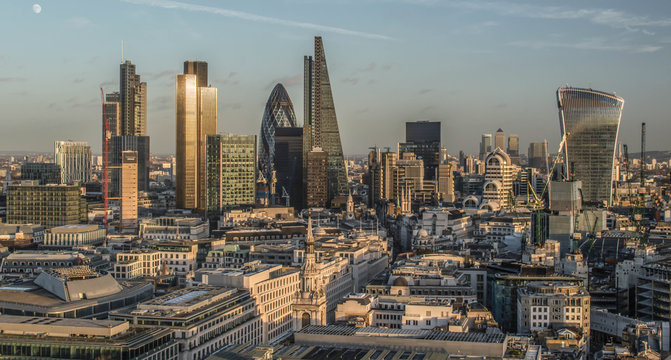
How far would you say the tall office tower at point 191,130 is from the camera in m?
183

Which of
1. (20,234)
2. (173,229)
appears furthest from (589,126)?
(20,234)

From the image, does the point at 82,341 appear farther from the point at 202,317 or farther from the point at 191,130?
the point at 191,130

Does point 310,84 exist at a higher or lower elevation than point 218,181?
higher

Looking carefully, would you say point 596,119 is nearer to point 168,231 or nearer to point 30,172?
point 168,231

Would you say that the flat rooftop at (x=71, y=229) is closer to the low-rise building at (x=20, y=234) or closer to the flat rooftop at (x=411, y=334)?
the low-rise building at (x=20, y=234)

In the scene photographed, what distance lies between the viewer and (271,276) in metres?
72.1

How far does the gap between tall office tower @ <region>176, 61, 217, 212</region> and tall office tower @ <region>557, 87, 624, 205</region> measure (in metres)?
69.3

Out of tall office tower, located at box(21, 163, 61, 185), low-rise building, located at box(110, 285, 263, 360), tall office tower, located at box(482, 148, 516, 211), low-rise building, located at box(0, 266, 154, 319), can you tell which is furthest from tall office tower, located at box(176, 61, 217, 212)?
low-rise building, located at box(110, 285, 263, 360)

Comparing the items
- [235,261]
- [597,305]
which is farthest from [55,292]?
[597,305]

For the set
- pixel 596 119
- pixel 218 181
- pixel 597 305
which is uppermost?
pixel 596 119

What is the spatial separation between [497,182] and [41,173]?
8649cm

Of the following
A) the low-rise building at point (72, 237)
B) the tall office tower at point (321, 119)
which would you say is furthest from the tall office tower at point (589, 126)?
the low-rise building at point (72, 237)

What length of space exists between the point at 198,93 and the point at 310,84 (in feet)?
75.4

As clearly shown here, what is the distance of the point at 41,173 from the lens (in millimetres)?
176750
